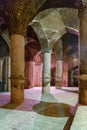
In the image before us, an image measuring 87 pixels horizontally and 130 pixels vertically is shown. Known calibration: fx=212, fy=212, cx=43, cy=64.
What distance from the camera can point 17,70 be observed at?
7137 millimetres

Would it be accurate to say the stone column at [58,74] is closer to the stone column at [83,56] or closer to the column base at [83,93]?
the stone column at [83,56]

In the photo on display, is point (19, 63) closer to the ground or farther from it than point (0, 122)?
farther from it

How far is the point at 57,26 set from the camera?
12.0 metres

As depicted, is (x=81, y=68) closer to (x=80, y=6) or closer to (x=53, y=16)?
(x=80, y=6)

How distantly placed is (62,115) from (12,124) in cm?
145

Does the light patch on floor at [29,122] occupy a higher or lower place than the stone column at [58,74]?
lower

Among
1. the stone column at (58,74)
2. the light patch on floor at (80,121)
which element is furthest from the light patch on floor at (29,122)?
the stone column at (58,74)

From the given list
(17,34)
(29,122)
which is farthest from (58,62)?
(29,122)

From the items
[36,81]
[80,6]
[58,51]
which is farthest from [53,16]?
[36,81]

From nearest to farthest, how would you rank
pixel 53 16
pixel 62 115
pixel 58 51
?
pixel 62 115 < pixel 53 16 < pixel 58 51

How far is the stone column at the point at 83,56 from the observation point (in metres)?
5.34

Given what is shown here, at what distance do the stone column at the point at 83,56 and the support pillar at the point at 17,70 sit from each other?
7.82ft

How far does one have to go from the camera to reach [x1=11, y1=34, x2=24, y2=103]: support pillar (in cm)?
711

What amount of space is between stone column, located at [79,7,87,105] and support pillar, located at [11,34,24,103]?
2383mm
